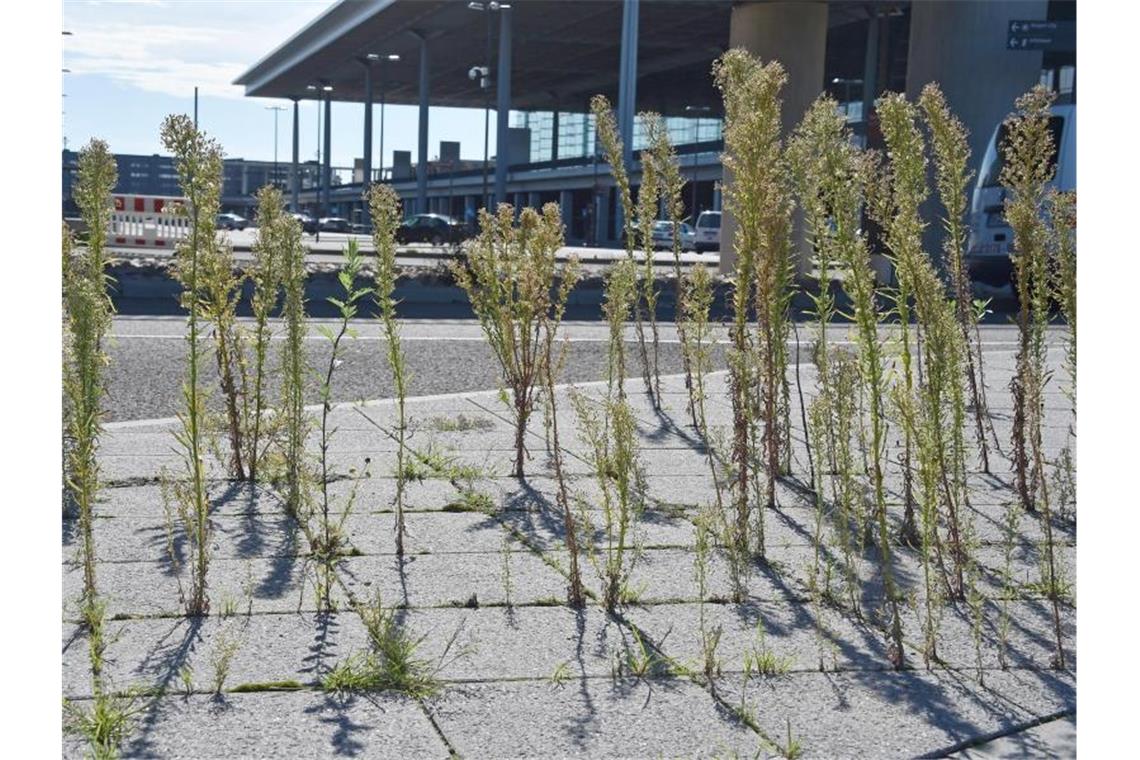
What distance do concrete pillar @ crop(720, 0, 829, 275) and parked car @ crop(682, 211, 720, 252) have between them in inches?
1234

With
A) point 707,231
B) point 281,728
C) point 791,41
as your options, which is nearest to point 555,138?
point 707,231

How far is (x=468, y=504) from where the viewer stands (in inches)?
218

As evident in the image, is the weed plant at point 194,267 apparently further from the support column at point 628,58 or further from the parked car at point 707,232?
the parked car at point 707,232

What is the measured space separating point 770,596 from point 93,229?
8.29ft

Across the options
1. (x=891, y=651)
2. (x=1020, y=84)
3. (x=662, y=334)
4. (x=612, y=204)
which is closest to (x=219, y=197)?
(x=891, y=651)

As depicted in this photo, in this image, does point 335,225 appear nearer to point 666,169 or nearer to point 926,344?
point 666,169

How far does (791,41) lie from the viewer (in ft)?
76.0

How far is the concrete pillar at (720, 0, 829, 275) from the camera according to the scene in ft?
75.7

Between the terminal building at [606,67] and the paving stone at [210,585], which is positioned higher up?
the terminal building at [606,67]

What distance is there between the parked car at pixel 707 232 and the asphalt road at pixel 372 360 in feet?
133

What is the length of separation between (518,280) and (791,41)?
19.2 metres

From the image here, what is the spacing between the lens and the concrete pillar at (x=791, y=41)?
23062 mm

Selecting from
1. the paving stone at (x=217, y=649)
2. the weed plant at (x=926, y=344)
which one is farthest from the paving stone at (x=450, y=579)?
the weed plant at (x=926, y=344)

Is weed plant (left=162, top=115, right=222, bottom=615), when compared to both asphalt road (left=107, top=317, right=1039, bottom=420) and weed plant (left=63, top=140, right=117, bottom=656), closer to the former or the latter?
weed plant (left=63, top=140, right=117, bottom=656)
